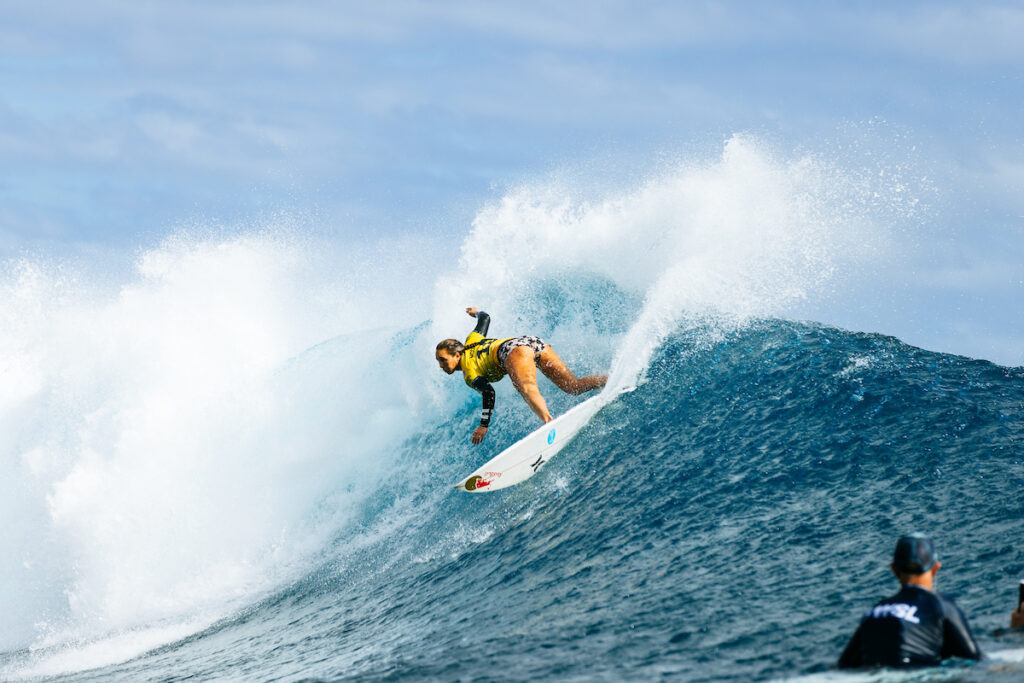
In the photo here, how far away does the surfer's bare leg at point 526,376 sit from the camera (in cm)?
907

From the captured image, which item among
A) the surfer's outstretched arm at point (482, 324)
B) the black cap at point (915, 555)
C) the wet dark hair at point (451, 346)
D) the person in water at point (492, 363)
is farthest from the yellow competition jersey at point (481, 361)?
the black cap at point (915, 555)

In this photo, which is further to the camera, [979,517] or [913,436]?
[913,436]

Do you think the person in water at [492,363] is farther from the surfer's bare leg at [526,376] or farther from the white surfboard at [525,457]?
the white surfboard at [525,457]

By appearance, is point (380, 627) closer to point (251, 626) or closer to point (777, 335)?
point (251, 626)

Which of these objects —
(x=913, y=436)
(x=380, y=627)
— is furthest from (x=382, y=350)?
(x=913, y=436)

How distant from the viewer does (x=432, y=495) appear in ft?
32.8

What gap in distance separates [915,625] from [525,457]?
18.2 feet

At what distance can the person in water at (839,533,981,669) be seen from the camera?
11.6 feet

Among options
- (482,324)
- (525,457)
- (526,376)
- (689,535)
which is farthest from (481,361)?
(689,535)

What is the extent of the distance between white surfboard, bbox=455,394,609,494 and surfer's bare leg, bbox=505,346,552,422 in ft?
0.69

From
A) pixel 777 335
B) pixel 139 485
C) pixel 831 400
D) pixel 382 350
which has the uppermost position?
pixel 382 350

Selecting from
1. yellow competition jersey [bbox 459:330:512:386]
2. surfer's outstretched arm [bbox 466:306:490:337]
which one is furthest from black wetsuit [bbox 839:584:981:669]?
surfer's outstretched arm [bbox 466:306:490:337]

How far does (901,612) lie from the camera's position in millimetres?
3576

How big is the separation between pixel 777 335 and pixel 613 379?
2.27 metres
